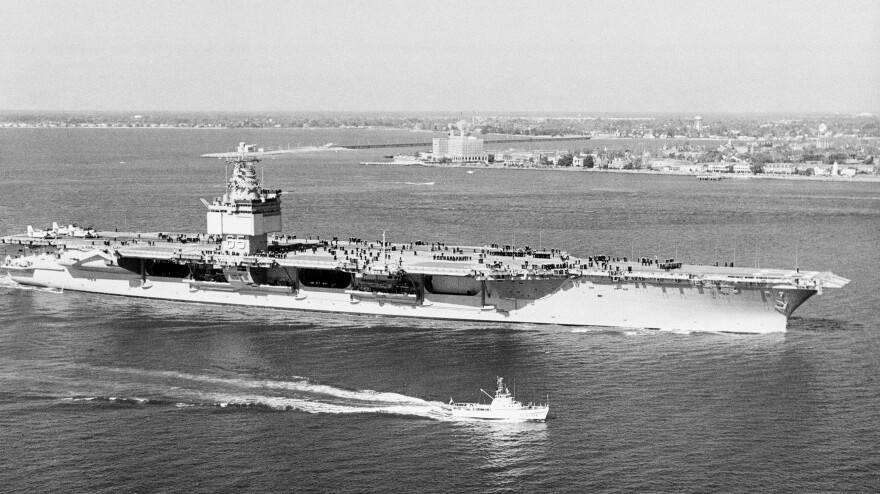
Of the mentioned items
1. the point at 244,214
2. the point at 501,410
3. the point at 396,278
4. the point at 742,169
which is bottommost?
the point at 501,410

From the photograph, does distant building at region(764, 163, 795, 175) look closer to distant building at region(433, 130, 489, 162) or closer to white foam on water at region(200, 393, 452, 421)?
distant building at region(433, 130, 489, 162)

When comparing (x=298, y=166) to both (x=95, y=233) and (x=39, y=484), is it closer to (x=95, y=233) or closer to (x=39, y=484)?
(x=95, y=233)

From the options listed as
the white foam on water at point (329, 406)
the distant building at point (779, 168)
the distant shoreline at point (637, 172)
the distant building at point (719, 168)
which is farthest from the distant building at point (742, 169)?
the white foam on water at point (329, 406)

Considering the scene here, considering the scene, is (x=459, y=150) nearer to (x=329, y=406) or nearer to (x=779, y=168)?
(x=779, y=168)

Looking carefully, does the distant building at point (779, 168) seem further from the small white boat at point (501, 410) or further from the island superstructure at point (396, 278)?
the small white boat at point (501, 410)

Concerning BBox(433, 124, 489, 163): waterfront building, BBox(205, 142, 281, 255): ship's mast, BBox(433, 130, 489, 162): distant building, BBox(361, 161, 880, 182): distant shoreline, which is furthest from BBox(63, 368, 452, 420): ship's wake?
BBox(433, 130, 489, 162): distant building

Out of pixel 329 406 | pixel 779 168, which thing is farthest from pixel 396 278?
pixel 779 168
